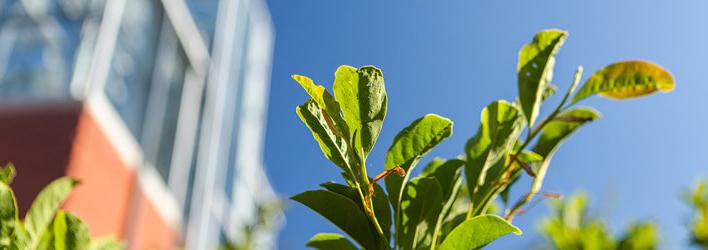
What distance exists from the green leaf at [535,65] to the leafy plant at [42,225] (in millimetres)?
583

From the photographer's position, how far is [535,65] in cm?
87

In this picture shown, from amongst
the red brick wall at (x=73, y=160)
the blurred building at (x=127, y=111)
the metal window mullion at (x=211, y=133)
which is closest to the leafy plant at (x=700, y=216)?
the blurred building at (x=127, y=111)

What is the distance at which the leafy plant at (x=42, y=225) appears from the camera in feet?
2.97

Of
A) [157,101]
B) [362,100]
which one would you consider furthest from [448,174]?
[157,101]

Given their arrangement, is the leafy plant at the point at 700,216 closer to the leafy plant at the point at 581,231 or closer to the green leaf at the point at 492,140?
the leafy plant at the point at 581,231

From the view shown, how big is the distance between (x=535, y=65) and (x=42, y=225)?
0.67m

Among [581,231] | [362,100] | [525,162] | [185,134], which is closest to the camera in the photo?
[362,100]

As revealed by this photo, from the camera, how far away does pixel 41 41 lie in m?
8.15

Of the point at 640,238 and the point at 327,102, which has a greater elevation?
the point at 327,102

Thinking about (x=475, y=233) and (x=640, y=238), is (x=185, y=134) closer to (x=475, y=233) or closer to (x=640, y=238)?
(x=640, y=238)

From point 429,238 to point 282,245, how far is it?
3268 millimetres

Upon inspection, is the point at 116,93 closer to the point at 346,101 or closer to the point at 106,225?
the point at 106,225

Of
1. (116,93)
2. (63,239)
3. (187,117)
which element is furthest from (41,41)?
(63,239)

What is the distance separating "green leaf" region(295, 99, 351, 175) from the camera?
28.5 inches
